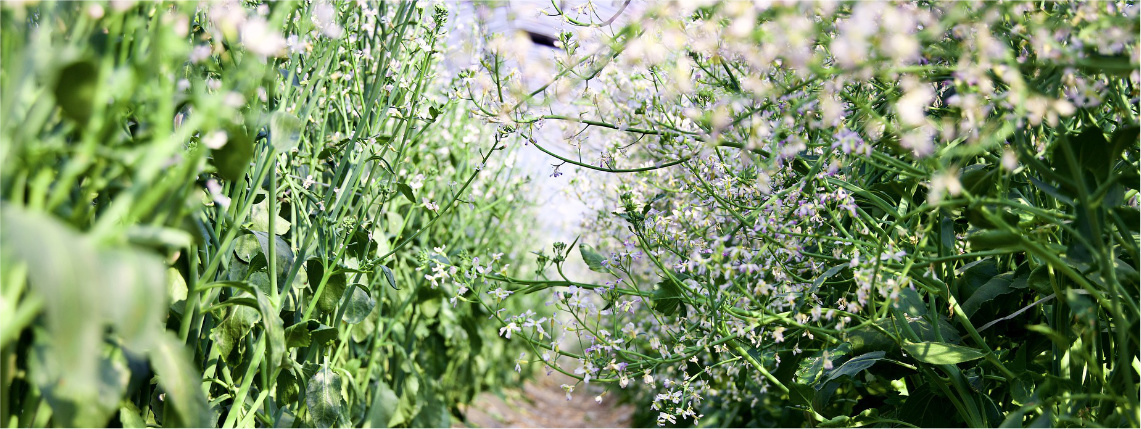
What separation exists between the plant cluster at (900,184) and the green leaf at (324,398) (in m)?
0.45

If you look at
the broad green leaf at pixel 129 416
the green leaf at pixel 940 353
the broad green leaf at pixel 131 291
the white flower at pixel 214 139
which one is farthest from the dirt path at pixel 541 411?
the broad green leaf at pixel 131 291

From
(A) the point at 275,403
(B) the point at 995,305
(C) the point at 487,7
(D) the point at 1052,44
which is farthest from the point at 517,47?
(B) the point at 995,305

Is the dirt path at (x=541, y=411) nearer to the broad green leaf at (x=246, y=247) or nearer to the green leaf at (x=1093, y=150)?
the broad green leaf at (x=246, y=247)

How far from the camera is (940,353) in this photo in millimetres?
1521

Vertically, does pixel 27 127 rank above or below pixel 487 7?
below

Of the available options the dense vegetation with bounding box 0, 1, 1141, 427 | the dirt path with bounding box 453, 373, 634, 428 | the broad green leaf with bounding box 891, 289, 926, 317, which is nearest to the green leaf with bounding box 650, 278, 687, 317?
the dense vegetation with bounding box 0, 1, 1141, 427

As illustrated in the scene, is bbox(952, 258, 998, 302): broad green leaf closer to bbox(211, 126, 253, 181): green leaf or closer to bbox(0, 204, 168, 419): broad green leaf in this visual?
bbox(211, 126, 253, 181): green leaf

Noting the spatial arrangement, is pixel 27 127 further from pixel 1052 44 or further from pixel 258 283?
pixel 1052 44

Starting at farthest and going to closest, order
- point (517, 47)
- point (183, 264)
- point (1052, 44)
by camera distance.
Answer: point (183, 264), point (517, 47), point (1052, 44)

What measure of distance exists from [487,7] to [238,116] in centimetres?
66

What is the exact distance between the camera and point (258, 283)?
5.42ft

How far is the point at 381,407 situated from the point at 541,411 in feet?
14.4

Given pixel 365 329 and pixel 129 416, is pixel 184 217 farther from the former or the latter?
pixel 365 329

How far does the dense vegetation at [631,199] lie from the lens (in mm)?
793
